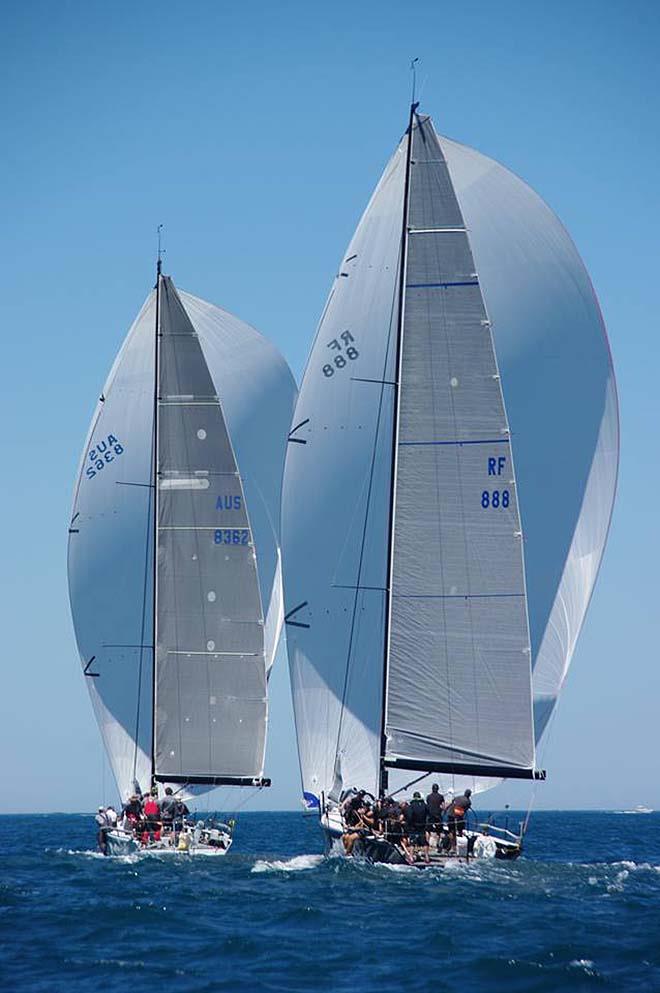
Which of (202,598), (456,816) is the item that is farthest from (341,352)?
(456,816)

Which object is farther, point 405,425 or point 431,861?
point 405,425

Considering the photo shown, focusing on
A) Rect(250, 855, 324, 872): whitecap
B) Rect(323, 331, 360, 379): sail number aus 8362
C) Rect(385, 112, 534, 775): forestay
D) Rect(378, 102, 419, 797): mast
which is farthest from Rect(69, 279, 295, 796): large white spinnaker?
Rect(385, 112, 534, 775): forestay

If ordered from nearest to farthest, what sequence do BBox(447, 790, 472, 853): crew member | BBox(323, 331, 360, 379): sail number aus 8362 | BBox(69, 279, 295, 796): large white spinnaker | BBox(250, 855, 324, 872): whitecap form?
BBox(447, 790, 472, 853): crew member
BBox(250, 855, 324, 872): whitecap
BBox(323, 331, 360, 379): sail number aus 8362
BBox(69, 279, 295, 796): large white spinnaker

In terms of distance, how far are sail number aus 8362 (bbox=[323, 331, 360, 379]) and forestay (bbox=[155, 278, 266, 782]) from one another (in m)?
4.91

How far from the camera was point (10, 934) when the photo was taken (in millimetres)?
21266

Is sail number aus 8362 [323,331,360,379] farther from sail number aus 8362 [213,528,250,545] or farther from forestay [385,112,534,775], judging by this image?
sail number aus 8362 [213,528,250,545]

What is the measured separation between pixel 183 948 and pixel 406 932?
3.01m

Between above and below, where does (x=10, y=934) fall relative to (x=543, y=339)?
below

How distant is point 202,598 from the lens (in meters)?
35.4

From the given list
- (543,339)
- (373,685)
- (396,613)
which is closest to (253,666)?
(373,685)

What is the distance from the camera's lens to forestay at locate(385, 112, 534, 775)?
90.7 ft

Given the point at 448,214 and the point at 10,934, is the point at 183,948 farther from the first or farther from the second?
the point at 448,214

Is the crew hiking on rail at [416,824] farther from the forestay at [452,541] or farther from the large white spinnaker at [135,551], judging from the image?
the large white spinnaker at [135,551]

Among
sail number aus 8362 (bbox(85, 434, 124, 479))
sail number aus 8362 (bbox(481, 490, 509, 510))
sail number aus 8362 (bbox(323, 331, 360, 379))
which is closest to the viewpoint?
sail number aus 8362 (bbox(481, 490, 509, 510))
